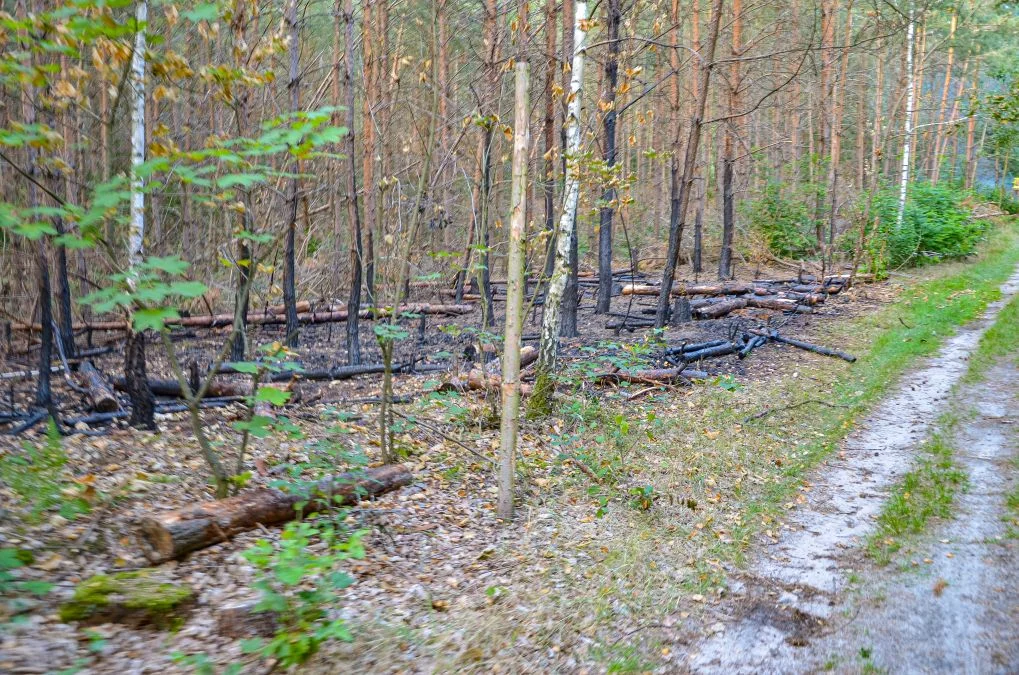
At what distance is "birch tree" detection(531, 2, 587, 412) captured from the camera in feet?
22.7

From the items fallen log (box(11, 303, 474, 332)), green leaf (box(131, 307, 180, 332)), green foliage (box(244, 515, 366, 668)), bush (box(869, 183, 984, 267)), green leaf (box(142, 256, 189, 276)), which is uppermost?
bush (box(869, 183, 984, 267))

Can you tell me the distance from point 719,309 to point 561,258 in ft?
24.1

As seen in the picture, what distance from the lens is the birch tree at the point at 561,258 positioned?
6911 millimetres

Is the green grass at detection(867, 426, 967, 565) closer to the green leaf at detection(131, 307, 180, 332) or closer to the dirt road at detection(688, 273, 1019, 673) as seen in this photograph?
the dirt road at detection(688, 273, 1019, 673)

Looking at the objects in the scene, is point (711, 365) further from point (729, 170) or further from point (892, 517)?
point (729, 170)

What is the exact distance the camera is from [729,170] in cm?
1833

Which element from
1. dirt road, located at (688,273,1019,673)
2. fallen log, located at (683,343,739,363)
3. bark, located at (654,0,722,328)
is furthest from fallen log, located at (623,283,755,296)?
dirt road, located at (688,273,1019,673)

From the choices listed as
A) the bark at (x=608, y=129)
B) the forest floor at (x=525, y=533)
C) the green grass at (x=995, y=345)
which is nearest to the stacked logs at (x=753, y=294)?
the bark at (x=608, y=129)

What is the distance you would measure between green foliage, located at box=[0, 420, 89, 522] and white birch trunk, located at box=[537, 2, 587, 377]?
449 centimetres

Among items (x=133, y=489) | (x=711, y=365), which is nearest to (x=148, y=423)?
(x=133, y=489)

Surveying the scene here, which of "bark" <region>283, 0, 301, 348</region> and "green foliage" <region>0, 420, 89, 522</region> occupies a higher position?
"bark" <region>283, 0, 301, 348</region>

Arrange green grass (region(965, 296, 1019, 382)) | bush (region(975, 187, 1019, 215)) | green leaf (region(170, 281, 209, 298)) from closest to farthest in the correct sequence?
green leaf (region(170, 281, 209, 298))
green grass (region(965, 296, 1019, 382))
bush (region(975, 187, 1019, 215))

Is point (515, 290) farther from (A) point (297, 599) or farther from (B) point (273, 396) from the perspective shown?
(A) point (297, 599)

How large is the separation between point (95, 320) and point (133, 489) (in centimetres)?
934
